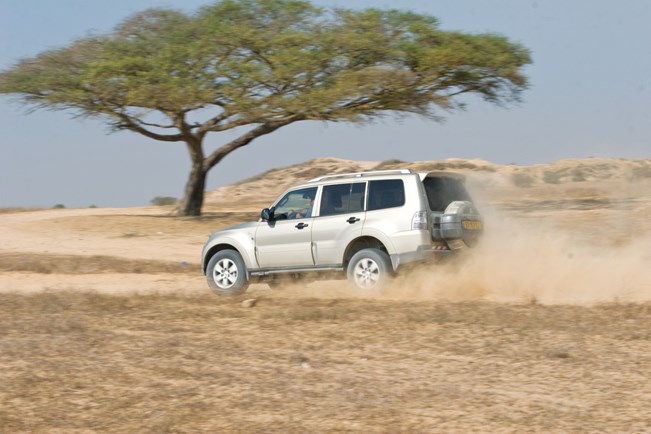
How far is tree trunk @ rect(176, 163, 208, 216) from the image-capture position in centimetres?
3350

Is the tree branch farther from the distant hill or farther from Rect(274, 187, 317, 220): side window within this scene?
Rect(274, 187, 317, 220): side window

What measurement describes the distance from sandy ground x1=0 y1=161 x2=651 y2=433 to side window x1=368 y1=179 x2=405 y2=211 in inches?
40.4

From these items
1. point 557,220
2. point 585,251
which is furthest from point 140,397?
point 557,220

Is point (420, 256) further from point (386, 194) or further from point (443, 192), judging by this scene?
point (443, 192)

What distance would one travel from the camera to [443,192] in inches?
527

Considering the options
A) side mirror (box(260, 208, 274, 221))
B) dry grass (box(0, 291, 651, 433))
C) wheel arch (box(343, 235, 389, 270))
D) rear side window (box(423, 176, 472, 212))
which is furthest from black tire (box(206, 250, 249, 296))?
rear side window (box(423, 176, 472, 212))

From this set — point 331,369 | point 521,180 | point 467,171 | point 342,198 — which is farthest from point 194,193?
point 331,369

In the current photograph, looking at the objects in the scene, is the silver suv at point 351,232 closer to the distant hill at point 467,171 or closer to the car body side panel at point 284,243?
the car body side panel at point 284,243

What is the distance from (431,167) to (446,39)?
13869 mm

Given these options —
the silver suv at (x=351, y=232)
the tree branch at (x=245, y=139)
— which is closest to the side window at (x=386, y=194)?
the silver suv at (x=351, y=232)

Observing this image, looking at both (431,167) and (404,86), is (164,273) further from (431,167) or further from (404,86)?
(431,167)

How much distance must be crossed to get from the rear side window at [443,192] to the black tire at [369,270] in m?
0.98

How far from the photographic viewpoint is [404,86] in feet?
101

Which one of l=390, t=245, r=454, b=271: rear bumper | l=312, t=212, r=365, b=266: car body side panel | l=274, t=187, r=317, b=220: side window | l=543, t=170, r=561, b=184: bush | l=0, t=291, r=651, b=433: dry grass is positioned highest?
l=543, t=170, r=561, b=184: bush
